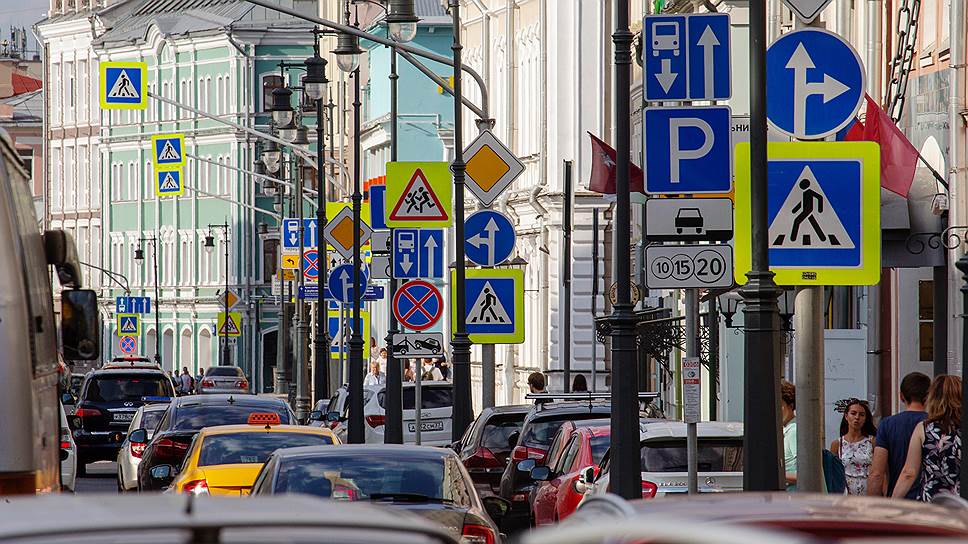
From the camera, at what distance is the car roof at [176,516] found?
4.97 meters

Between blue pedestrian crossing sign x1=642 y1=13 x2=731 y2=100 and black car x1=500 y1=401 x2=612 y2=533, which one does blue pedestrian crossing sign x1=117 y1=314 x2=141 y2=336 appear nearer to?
black car x1=500 y1=401 x2=612 y2=533

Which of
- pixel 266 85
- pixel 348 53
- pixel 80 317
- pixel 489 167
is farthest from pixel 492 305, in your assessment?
pixel 266 85

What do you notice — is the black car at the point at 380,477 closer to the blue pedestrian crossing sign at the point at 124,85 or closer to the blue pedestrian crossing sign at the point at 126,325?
the blue pedestrian crossing sign at the point at 124,85

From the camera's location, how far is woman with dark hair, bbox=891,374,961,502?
547 inches

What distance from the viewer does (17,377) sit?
9727mm

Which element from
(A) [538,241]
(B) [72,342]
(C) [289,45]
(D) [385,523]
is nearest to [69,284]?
(B) [72,342]

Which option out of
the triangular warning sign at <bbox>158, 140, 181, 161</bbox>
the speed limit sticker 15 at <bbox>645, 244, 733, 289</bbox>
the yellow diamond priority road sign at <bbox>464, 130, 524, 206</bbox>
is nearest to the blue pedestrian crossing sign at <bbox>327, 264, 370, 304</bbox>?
the yellow diamond priority road sign at <bbox>464, 130, 524, 206</bbox>

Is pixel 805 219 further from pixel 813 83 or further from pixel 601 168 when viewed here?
pixel 601 168

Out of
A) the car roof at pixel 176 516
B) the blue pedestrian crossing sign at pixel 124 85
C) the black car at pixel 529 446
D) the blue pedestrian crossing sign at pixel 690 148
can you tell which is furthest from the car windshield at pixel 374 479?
the blue pedestrian crossing sign at pixel 124 85

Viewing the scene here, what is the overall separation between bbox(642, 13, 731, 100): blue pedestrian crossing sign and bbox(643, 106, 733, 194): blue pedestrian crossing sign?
0.40 m

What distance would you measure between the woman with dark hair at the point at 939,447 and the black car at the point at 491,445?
Answer: 9410mm

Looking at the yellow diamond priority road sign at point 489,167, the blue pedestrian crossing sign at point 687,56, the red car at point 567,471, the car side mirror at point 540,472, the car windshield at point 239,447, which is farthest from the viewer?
the yellow diamond priority road sign at point 489,167

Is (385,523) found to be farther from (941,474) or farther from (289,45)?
(289,45)

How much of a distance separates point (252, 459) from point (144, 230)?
8839 centimetres
